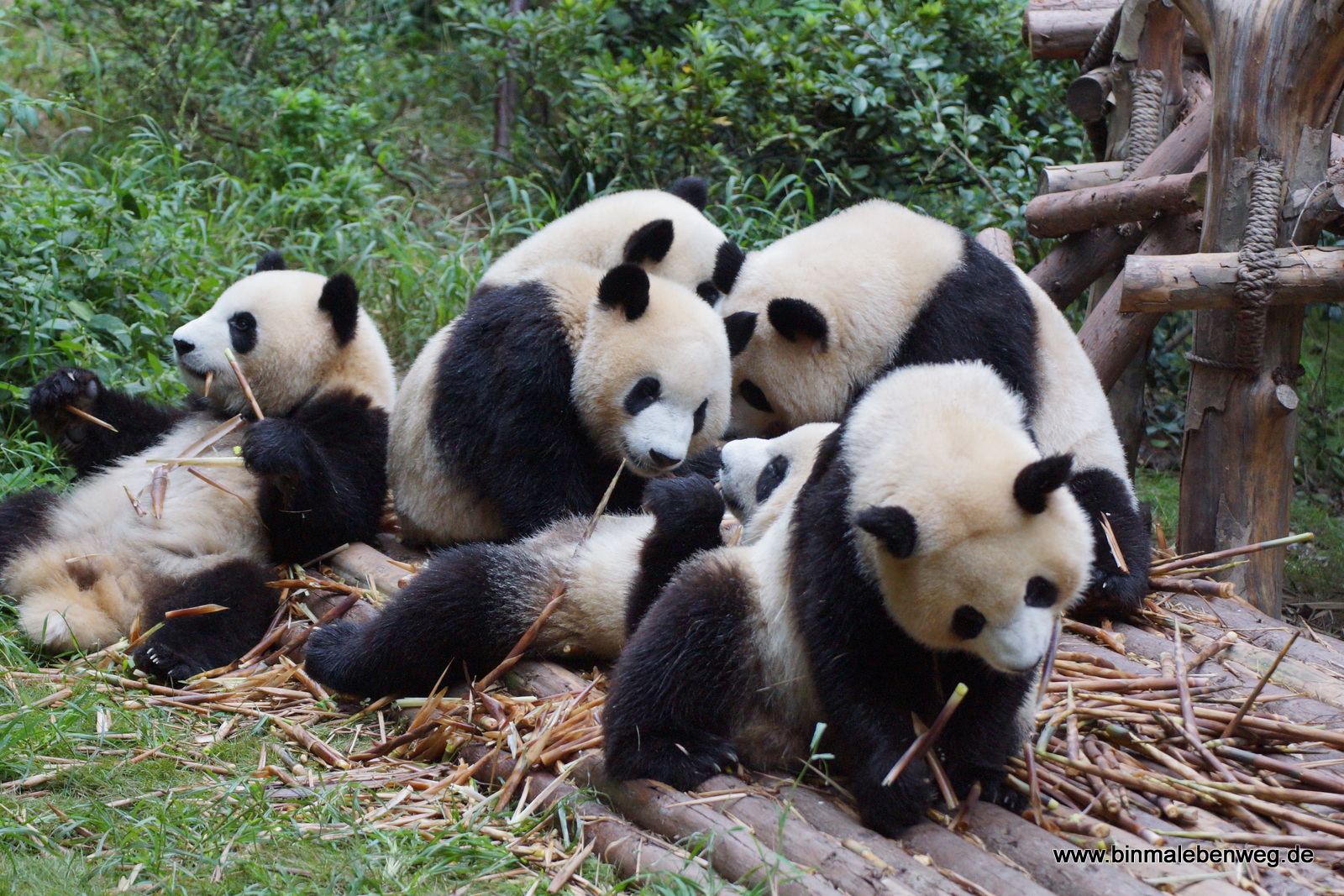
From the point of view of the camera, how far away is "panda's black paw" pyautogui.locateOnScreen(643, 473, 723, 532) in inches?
134

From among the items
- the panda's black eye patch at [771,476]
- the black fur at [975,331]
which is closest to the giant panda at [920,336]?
the black fur at [975,331]

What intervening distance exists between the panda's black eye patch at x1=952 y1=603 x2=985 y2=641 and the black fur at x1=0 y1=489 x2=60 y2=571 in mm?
3458

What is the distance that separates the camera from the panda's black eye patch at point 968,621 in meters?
2.63

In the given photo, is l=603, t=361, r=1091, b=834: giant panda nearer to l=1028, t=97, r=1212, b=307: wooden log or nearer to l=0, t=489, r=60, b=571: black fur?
l=0, t=489, r=60, b=571: black fur

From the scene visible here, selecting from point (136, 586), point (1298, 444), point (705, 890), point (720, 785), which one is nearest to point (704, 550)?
point (720, 785)

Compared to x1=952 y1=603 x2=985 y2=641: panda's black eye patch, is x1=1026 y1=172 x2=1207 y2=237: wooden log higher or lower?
higher

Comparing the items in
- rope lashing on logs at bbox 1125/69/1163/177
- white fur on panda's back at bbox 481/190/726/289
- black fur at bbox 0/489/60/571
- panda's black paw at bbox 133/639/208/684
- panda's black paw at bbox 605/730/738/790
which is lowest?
panda's black paw at bbox 133/639/208/684

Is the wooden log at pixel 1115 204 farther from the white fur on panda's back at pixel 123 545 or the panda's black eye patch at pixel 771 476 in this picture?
the white fur on panda's back at pixel 123 545

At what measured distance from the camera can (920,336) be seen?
4332 mm

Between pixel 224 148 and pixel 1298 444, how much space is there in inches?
301

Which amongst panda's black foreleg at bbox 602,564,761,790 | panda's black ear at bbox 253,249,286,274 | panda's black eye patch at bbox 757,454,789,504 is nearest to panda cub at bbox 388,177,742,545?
panda's black eye patch at bbox 757,454,789,504

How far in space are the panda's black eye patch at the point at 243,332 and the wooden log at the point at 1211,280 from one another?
3398 mm

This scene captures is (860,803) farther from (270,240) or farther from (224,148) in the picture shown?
(224,148)

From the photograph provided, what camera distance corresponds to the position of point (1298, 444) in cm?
779
